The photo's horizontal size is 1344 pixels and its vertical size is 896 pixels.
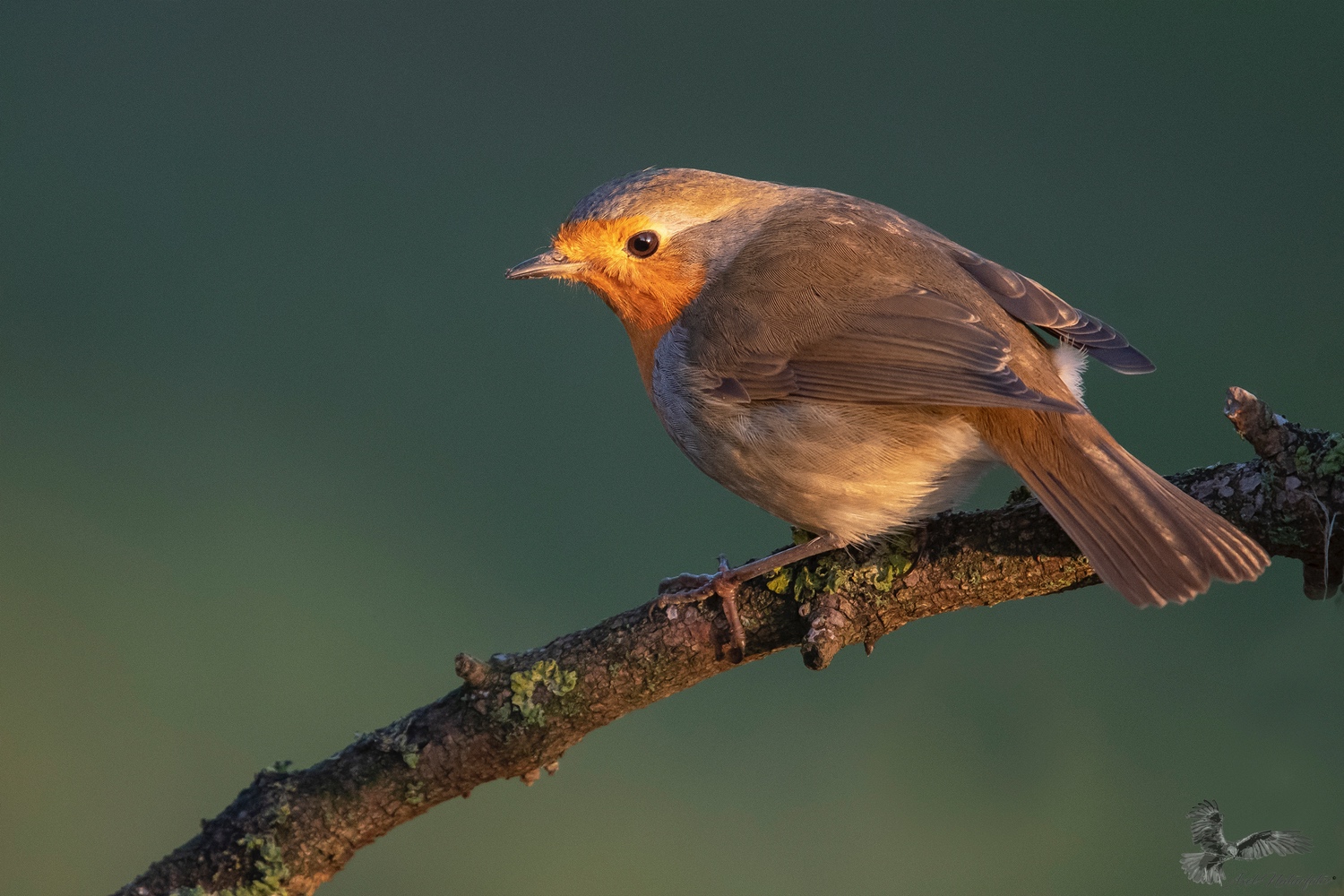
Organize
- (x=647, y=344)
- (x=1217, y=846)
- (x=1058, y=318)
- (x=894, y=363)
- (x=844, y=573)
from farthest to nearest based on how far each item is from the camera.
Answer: (x=647, y=344)
(x=1058, y=318)
(x=894, y=363)
(x=844, y=573)
(x=1217, y=846)

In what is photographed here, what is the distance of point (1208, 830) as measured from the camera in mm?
2031

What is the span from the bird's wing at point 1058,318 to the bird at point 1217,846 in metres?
0.97

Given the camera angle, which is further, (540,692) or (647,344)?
(647,344)

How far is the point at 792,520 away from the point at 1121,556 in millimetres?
747

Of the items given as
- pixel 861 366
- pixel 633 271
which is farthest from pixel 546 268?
pixel 861 366

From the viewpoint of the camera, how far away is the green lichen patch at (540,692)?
241 centimetres

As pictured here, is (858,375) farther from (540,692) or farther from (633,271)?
(540,692)

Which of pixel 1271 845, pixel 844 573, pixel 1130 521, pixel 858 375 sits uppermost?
pixel 858 375

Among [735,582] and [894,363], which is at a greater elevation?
[894,363]

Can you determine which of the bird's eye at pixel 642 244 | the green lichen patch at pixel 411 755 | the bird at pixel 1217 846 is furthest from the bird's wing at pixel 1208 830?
the bird's eye at pixel 642 244

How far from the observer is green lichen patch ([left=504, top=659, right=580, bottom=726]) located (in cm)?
241

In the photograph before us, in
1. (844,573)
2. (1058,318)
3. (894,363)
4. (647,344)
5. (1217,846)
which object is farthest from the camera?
(647,344)

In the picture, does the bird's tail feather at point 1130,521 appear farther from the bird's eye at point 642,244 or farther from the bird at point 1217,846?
the bird's eye at point 642,244

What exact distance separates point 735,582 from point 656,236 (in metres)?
1.00
